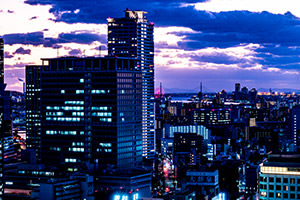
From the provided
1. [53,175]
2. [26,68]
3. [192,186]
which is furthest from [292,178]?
[26,68]

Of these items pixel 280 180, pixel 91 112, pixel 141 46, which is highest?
pixel 141 46

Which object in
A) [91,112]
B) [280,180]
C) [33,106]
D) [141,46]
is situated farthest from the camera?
[141,46]

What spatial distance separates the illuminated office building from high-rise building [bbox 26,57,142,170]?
41.6 m

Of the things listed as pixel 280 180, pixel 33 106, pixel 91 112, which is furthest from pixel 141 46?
pixel 280 180

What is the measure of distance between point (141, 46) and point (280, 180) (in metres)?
99.0

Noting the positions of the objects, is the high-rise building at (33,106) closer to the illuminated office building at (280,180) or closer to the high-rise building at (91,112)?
the high-rise building at (91,112)

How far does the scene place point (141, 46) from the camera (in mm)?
176750

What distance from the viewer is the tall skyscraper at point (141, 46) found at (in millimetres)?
168375

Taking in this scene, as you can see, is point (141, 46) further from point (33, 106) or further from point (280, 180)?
point (280, 180)

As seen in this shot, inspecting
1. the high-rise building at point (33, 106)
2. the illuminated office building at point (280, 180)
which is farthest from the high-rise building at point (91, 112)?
the illuminated office building at point (280, 180)

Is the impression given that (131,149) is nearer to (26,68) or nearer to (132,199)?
(132,199)

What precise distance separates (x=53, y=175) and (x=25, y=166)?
6732 millimetres

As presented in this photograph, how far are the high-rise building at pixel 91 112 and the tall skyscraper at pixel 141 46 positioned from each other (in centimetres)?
4168

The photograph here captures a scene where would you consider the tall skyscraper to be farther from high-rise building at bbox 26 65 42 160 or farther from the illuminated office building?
the illuminated office building
